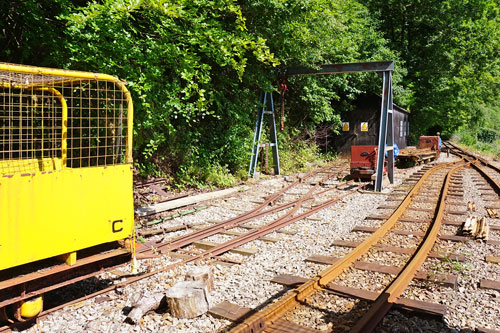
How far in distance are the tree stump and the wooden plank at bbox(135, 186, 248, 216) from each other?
13.0 feet

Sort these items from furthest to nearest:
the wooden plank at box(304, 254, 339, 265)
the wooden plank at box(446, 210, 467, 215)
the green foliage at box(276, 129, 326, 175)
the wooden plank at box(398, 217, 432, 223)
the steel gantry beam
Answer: the green foliage at box(276, 129, 326, 175)
the steel gantry beam
the wooden plank at box(446, 210, 467, 215)
the wooden plank at box(398, 217, 432, 223)
the wooden plank at box(304, 254, 339, 265)

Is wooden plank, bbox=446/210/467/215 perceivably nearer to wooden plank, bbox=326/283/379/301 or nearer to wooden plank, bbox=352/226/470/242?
wooden plank, bbox=352/226/470/242

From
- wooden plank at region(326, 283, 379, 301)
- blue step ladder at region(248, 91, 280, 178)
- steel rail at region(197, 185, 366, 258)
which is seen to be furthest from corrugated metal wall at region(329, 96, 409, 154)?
wooden plank at region(326, 283, 379, 301)

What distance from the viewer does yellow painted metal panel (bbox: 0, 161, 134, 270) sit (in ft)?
11.4

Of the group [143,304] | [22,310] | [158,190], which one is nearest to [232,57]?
[158,190]

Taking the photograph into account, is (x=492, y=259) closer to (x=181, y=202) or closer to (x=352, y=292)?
(x=352, y=292)

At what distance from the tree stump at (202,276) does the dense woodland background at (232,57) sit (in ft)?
12.4

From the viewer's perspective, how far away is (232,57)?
28.0 feet

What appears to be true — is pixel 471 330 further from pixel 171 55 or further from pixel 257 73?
pixel 257 73

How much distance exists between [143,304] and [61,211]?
4.48 feet

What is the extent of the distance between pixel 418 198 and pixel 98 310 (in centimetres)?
935

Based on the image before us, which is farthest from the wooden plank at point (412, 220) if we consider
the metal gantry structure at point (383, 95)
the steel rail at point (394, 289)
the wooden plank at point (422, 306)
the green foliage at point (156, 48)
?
the green foliage at point (156, 48)

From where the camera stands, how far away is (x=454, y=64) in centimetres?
2894

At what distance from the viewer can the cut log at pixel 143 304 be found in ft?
13.0
